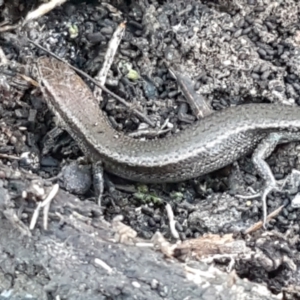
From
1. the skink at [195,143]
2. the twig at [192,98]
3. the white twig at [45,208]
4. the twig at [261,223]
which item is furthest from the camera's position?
the twig at [192,98]

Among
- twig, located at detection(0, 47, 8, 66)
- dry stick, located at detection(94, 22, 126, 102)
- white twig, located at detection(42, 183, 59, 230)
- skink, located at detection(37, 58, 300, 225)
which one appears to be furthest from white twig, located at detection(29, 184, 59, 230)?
twig, located at detection(0, 47, 8, 66)

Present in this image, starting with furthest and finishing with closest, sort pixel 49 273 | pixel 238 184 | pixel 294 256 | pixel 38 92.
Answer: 1. pixel 38 92
2. pixel 238 184
3. pixel 294 256
4. pixel 49 273

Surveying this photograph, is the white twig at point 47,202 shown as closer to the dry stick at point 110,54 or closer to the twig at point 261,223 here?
the twig at point 261,223

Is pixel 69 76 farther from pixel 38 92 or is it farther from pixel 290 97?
pixel 290 97

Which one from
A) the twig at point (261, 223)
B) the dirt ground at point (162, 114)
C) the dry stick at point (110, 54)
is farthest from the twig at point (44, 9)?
the twig at point (261, 223)

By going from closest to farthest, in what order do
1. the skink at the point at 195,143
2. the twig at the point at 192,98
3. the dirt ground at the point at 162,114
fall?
1. the dirt ground at the point at 162,114
2. the skink at the point at 195,143
3. the twig at the point at 192,98

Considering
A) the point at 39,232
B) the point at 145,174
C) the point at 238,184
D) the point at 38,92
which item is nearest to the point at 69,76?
the point at 38,92
